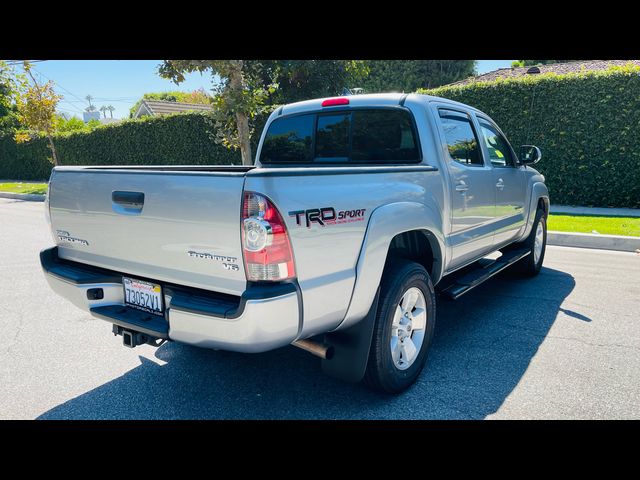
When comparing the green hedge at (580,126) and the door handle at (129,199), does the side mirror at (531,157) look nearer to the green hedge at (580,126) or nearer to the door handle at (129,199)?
the door handle at (129,199)

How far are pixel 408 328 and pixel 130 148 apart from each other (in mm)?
19301

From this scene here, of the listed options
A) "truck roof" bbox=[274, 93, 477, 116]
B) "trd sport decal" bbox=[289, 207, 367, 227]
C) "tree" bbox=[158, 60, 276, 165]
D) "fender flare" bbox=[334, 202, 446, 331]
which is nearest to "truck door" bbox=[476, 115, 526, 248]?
"truck roof" bbox=[274, 93, 477, 116]

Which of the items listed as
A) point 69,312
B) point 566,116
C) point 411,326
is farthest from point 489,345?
point 566,116

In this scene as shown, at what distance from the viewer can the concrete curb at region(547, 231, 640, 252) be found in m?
7.27

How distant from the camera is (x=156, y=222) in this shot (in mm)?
2479

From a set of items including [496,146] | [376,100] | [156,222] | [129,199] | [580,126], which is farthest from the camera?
[580,126]

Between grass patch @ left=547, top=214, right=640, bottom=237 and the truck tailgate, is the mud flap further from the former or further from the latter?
grass patch @ left=547, top=214, right=640, bottom=237

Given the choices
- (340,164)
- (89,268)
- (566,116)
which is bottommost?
(89,268)

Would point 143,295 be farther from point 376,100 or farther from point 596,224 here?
point 596,224

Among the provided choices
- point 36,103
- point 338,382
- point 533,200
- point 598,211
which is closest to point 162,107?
point 36,103

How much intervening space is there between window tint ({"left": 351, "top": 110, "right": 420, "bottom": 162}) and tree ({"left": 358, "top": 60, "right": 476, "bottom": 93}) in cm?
Answer: 2771
